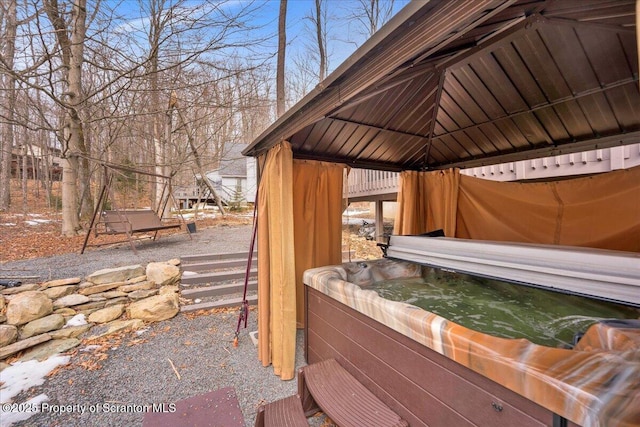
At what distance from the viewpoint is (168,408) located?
1.92 metres

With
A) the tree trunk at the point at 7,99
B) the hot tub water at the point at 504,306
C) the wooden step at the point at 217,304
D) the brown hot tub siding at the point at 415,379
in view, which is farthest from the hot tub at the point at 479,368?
the tree trunk at the point at 7,99

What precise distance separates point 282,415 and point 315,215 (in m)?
2.02

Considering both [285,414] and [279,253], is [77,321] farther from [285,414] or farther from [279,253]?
[285,414]

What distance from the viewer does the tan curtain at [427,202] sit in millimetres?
4000

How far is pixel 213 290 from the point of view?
3.93 metres

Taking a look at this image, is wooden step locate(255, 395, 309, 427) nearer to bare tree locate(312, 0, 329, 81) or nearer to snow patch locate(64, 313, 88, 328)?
snow patch locate(64, 313, 88, 328)

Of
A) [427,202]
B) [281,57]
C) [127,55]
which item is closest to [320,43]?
[281,57]

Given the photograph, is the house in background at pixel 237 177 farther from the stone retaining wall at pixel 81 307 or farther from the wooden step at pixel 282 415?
the wooden step at pixel 282 415

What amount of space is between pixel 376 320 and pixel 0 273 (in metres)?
5.49

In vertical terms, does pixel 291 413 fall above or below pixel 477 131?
below

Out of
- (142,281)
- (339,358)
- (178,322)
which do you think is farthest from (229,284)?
(339,358)

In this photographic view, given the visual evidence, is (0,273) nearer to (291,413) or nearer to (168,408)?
(168,408)

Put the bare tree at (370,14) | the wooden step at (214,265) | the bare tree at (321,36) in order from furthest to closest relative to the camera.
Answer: the bare tree at (321,36)
the bare tree at (370,14)
the wooden step at (214,265)

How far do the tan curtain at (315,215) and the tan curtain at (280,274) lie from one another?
2.11ft
